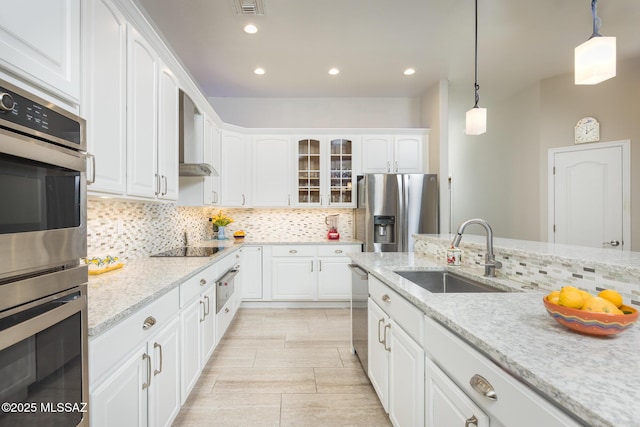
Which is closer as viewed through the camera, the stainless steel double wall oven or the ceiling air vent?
the stainless steel double wall oven

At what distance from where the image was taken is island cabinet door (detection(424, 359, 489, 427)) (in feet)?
2.90

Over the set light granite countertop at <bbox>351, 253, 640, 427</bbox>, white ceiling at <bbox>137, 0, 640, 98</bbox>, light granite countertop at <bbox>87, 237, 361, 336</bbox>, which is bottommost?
light granite countertop at <bbox>87, 237, 361, 336</bbox>

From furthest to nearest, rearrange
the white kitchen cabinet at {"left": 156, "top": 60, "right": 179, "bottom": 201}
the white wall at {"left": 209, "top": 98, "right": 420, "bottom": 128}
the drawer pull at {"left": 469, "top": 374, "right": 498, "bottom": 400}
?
the white wall at {"left": 209, "top": 98, "right": 420, "bottom": 128} < the white kitchen cabinet at {"left": 156, "top": 60, "right": 179, "bottom": 201} < the drawer pull at {"left": 469, "top": 374, "right": 498, "bottom": 400}

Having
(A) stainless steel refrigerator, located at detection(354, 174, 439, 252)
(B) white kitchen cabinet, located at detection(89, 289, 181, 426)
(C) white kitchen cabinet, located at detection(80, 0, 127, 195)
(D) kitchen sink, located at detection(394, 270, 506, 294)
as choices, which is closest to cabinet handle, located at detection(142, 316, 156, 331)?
(B) white kitchen cabinet, located at detection(89, 289, 181, 426)

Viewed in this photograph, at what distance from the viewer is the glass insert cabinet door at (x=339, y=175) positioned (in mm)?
4281

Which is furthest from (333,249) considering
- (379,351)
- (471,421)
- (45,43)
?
(45,43)

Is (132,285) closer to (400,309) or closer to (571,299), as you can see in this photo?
(400,309)

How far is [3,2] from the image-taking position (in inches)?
31.7

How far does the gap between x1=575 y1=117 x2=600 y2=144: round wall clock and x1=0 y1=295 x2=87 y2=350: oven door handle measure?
16.5ft

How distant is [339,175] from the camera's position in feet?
14.1

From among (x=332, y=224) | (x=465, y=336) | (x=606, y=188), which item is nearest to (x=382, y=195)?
(x=332, y=224)

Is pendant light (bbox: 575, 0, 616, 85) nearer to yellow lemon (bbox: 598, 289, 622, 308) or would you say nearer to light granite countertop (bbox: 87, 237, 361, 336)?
yellow lemon (bbox: 598, 289, 622, 308)

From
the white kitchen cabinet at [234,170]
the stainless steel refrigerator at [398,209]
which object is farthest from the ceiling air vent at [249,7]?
the stainless steel refrigerator at [398,209]

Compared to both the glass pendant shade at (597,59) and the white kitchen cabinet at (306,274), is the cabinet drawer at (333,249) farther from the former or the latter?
the glass pendant shade at (597,59)
